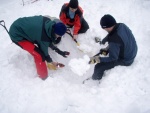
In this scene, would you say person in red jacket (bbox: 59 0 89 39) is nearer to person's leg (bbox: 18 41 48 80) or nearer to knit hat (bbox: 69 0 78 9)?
knit hat (bbox: 69 0 78 9)

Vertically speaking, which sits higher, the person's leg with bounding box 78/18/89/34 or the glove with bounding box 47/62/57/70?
the person's leg with bounding box 78/18/89/34

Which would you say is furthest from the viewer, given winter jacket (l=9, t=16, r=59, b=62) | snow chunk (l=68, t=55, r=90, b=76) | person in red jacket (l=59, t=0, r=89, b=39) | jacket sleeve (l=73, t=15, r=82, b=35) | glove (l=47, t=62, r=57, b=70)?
jacket sleeve (l=73, t=15, r=82, b=35)

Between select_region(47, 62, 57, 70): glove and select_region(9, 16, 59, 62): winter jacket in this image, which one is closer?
select_region(9, 16, 59, 62): winter jacket

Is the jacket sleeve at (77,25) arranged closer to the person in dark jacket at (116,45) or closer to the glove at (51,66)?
the glove at (51,66)

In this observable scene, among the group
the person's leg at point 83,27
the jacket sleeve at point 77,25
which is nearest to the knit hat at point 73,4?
the jacket sleeve at point 77,25

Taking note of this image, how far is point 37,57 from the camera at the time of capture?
4.32m

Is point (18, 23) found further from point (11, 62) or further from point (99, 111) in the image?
point (99, 111)

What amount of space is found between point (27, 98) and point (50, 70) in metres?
1.04

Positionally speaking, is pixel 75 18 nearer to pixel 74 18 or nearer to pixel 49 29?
pixel 74 18

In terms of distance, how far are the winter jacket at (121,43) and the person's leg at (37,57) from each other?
1341mm

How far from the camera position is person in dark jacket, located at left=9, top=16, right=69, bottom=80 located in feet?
12.3

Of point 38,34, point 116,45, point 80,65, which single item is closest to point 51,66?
point 80,65

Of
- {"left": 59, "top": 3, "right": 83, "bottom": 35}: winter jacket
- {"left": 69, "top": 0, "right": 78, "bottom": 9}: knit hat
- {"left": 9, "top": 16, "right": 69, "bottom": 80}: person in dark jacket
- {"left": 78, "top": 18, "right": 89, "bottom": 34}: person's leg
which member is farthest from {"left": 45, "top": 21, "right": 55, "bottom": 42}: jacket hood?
{"left": 78, "top": 18, "right": 89, "bottom": 34}: person's leg

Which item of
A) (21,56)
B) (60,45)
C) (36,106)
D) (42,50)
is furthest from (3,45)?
(36,106)
